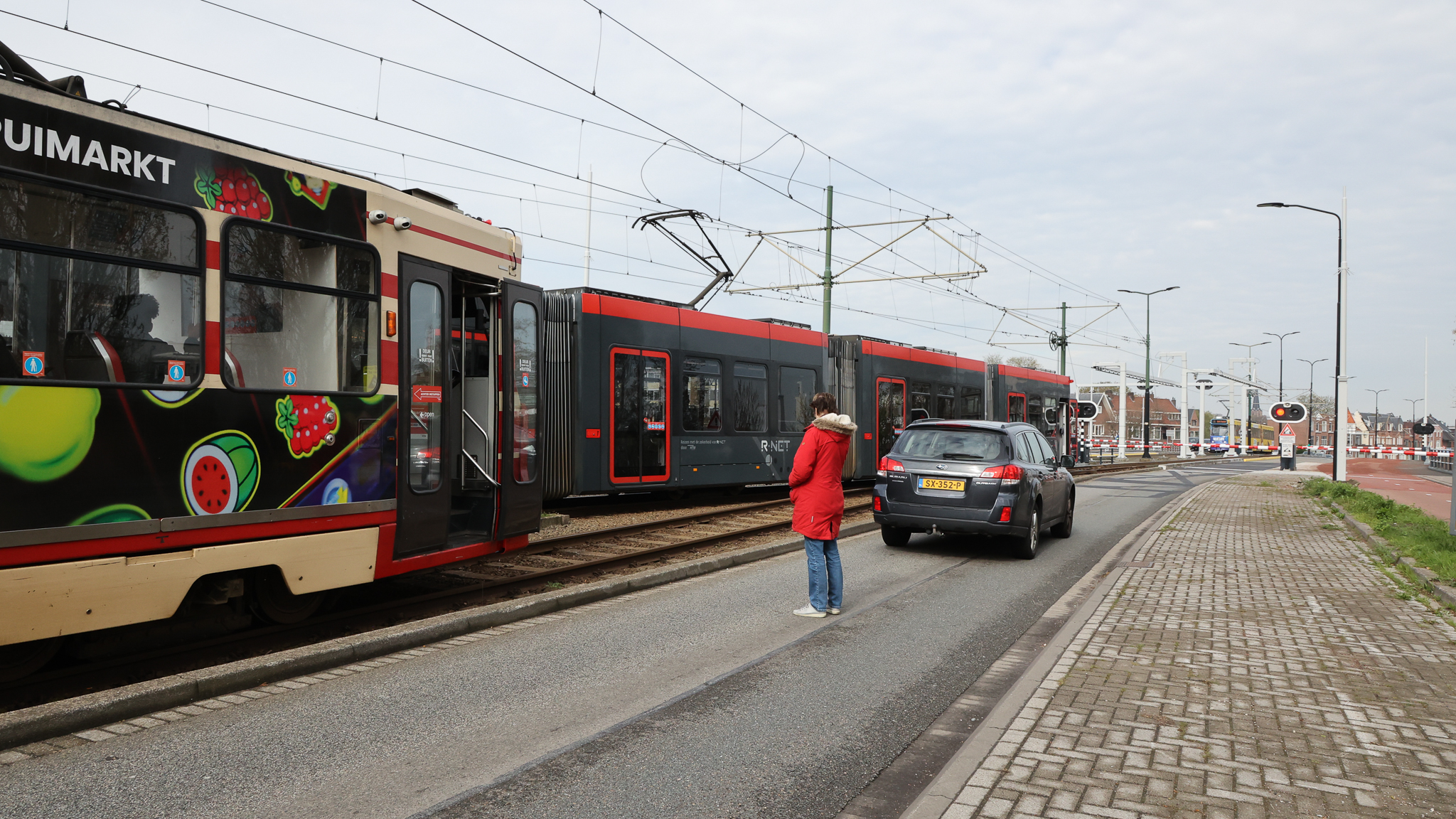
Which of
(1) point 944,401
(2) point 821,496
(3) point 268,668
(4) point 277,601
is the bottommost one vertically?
(3) point 268,668

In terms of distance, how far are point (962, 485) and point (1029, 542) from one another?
3.73ft

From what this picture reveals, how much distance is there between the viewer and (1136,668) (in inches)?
231

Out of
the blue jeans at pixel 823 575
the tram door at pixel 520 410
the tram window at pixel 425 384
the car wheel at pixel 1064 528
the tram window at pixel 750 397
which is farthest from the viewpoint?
the tram window at pixel 750 397

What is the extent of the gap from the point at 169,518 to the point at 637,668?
281cm

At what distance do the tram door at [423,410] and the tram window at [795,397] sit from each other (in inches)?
417

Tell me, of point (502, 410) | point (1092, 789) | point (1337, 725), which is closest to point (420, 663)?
point (502, 410)

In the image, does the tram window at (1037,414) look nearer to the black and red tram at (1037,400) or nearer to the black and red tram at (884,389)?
the black and red tram at (1037,400)

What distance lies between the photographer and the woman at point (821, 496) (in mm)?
7551

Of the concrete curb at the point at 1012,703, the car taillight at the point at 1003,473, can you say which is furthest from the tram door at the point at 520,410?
the car taillight at the point at 1003,473

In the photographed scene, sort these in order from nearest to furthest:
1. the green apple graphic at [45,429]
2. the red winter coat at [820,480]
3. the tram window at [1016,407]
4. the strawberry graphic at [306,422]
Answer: the green apple graphic at [45,429] < the strawberry graphic at [306,422] < the red winter coat at [820,480] < the tram window at [1016,407]

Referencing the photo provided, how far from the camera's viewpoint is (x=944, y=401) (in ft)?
79.2

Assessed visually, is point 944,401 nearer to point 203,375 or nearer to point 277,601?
point 277,601

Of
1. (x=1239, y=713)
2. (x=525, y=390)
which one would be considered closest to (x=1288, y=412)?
(x=525, y=390)

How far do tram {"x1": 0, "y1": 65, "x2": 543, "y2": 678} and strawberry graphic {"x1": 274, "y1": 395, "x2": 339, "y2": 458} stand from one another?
0.01m
